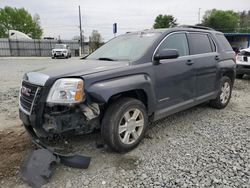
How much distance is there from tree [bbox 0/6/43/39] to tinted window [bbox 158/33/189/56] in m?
64.6

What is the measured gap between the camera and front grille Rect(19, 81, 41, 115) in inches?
117

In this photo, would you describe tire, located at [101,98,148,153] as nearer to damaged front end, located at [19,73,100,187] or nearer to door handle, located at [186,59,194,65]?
damaged front end, located at [19,73,100,187]

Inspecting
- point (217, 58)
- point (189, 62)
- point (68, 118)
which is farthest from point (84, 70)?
point (217, 58)

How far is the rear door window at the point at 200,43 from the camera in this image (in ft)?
14.8

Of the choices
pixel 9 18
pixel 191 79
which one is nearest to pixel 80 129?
pixel 191 79

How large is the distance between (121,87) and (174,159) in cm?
120

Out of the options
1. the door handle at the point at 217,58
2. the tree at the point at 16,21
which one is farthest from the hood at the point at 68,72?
the tree at the point at 16,21

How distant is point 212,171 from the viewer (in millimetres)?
2891

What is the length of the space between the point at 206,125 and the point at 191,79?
0.91 m

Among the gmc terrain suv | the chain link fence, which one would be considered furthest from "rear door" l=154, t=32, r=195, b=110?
the chain link fence

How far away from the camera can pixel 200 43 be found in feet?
15.5

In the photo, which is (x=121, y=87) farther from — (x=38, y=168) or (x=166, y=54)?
(x=38, y=168)

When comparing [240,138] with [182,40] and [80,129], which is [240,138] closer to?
[182,40]

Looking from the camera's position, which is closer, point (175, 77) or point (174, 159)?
point (174, 159)
